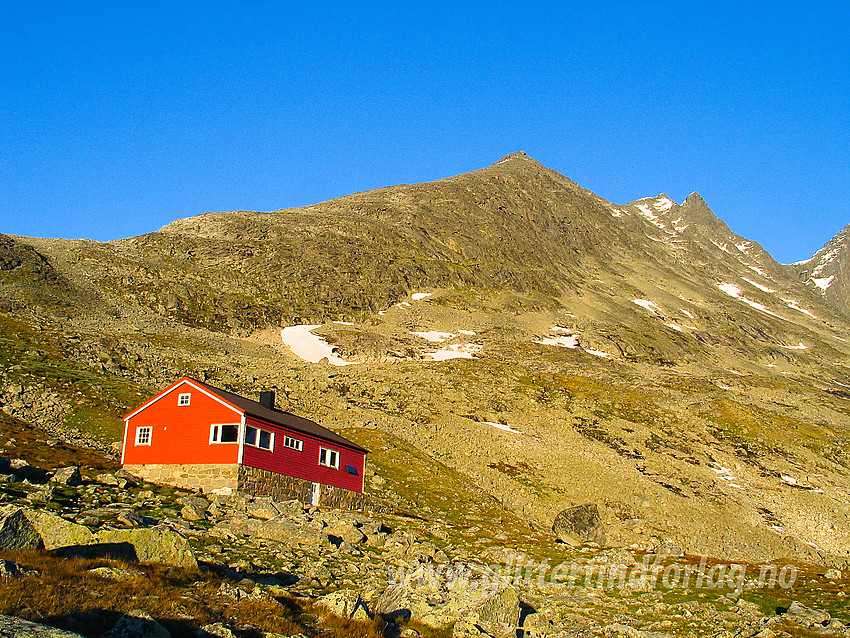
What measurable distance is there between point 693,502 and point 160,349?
68.1 meters

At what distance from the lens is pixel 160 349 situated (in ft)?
295

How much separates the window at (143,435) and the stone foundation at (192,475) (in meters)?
1.63

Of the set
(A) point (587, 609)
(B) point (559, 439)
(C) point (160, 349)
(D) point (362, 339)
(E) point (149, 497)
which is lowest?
(A) point (587, 609)

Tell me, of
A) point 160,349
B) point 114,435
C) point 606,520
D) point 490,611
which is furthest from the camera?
point 160,349

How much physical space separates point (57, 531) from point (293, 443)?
25.2 m

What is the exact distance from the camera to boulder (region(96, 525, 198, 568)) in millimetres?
18953

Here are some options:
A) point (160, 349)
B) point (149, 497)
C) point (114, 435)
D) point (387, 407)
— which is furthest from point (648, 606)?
point (160, 349)

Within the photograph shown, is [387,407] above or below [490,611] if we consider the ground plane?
above

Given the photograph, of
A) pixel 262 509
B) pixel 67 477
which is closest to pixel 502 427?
pixel 262 509

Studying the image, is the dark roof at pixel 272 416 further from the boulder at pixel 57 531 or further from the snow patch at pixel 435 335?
the snow patch at pixel 435 335

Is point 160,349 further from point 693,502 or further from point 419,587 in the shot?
point 419,587

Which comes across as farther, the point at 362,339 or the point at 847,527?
the point at 362,339

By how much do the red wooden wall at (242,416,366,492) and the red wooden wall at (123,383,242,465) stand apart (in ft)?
5.43

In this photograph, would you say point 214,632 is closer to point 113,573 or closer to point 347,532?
point 113,573
